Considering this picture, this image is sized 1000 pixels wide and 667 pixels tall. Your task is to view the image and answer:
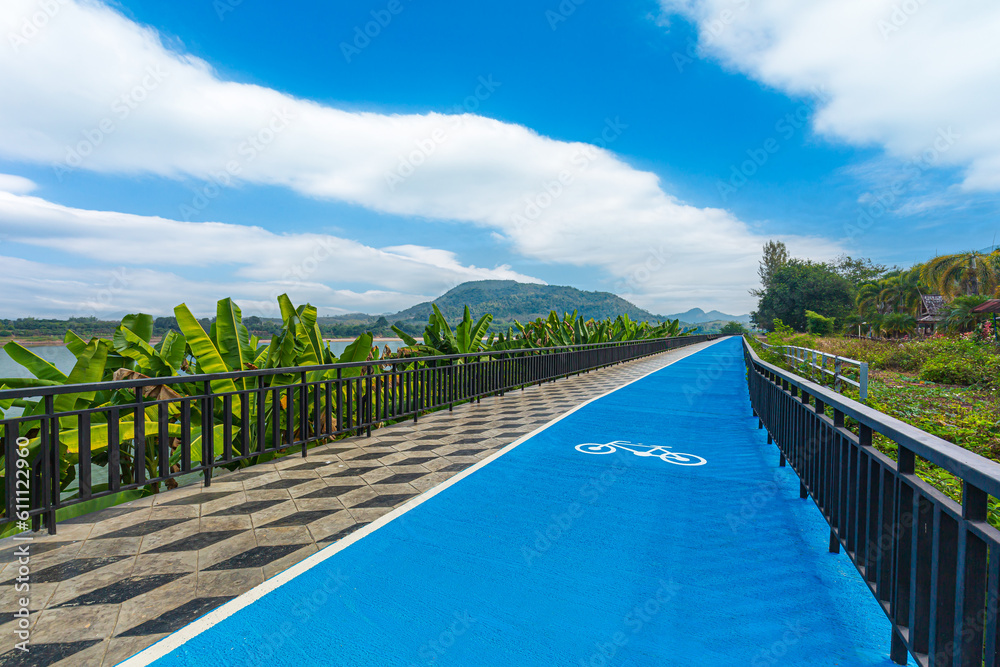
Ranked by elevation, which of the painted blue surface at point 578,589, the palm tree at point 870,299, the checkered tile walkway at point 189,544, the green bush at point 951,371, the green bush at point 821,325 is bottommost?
the checkered tile walkway at point 189,544

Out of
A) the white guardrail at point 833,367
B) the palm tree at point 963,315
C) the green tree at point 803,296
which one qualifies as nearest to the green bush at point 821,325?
the green tree at point 803,296

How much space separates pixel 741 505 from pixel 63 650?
4.78 metres

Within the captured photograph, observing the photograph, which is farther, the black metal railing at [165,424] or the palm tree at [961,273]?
the palm tree at [961,273]

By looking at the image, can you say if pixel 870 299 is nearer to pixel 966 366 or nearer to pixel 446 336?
pixel 966 366

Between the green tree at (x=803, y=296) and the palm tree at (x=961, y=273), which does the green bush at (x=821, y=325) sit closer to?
the green tree at (x=803, y=296)

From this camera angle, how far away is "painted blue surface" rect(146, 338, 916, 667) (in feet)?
8.23

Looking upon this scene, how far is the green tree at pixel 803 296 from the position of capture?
227 ft

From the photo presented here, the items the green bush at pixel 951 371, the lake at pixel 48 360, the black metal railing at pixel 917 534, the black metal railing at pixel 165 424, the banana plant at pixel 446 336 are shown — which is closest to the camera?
the black metal railing at pixel 917 534

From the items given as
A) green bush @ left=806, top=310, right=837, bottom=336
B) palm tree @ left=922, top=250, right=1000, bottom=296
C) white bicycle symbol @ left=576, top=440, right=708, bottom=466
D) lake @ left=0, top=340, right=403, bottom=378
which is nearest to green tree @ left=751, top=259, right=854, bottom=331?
green bush @ left=806, top=310, right=837, bottom=336

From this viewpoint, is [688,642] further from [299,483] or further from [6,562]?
[6,562]

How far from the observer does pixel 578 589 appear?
307 cm

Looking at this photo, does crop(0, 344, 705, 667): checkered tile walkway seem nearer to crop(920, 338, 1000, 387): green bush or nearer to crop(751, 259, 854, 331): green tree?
crop(920, 338, 1000, 387): green bush

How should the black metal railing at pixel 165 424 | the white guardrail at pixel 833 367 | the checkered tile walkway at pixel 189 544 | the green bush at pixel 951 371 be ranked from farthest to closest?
the green bush at pixel 951 371 < the white guardrail at pixel 833 367 < the black metal railing at pixel 165 424 < the checkered tile walkway at pixel 189 544

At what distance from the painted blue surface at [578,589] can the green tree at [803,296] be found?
6861cm
